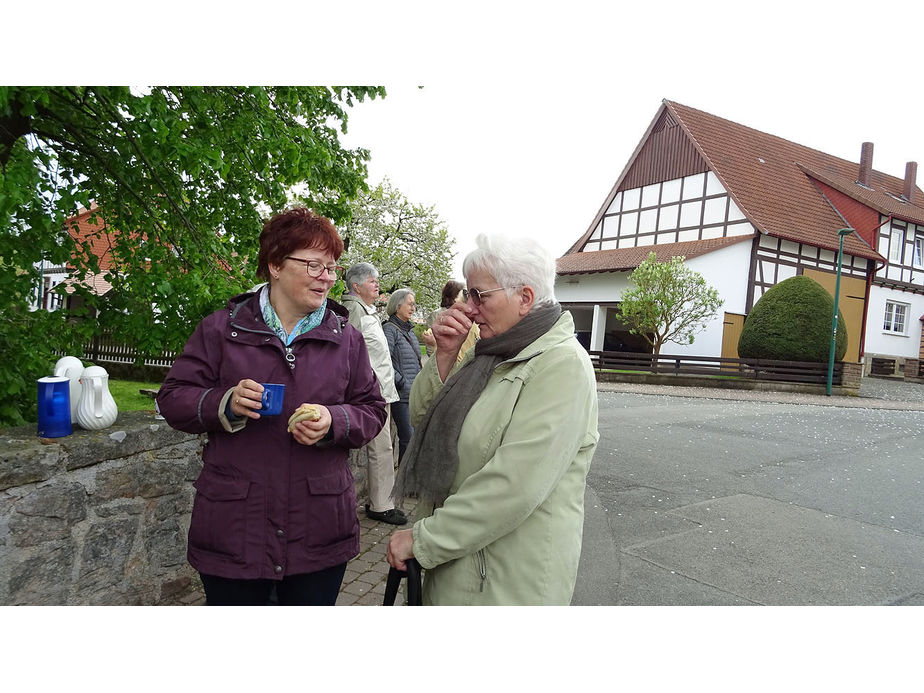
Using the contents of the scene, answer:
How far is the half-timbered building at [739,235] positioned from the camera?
24219mm

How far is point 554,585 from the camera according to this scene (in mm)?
1769

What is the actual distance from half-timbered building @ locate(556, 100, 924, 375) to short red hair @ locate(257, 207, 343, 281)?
23.1m

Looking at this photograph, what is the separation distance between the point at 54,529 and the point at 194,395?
1.19 m

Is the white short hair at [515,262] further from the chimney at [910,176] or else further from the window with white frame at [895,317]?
the chimney at [910,176]

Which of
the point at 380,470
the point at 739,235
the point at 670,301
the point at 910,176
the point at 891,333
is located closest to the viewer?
the point at 380,470

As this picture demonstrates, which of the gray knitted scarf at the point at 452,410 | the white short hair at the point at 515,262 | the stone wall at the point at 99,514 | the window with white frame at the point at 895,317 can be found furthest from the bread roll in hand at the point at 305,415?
the window with white frame at the point at 895,317

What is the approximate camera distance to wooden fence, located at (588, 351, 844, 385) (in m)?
19.8

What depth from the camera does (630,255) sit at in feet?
86.8

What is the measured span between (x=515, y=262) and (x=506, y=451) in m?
0.54

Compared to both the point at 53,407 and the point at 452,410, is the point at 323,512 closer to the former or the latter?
the point at 452,410

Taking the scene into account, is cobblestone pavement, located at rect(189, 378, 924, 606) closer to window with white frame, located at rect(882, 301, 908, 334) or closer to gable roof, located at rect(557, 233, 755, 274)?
window with white frame, located at rect(882, 301, 908, 334)

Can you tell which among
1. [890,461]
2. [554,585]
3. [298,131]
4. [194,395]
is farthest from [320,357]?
[890,461]

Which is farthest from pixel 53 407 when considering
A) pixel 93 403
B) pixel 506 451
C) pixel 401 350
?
pixel 401 350

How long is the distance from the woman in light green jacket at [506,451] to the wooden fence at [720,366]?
67.0ft
